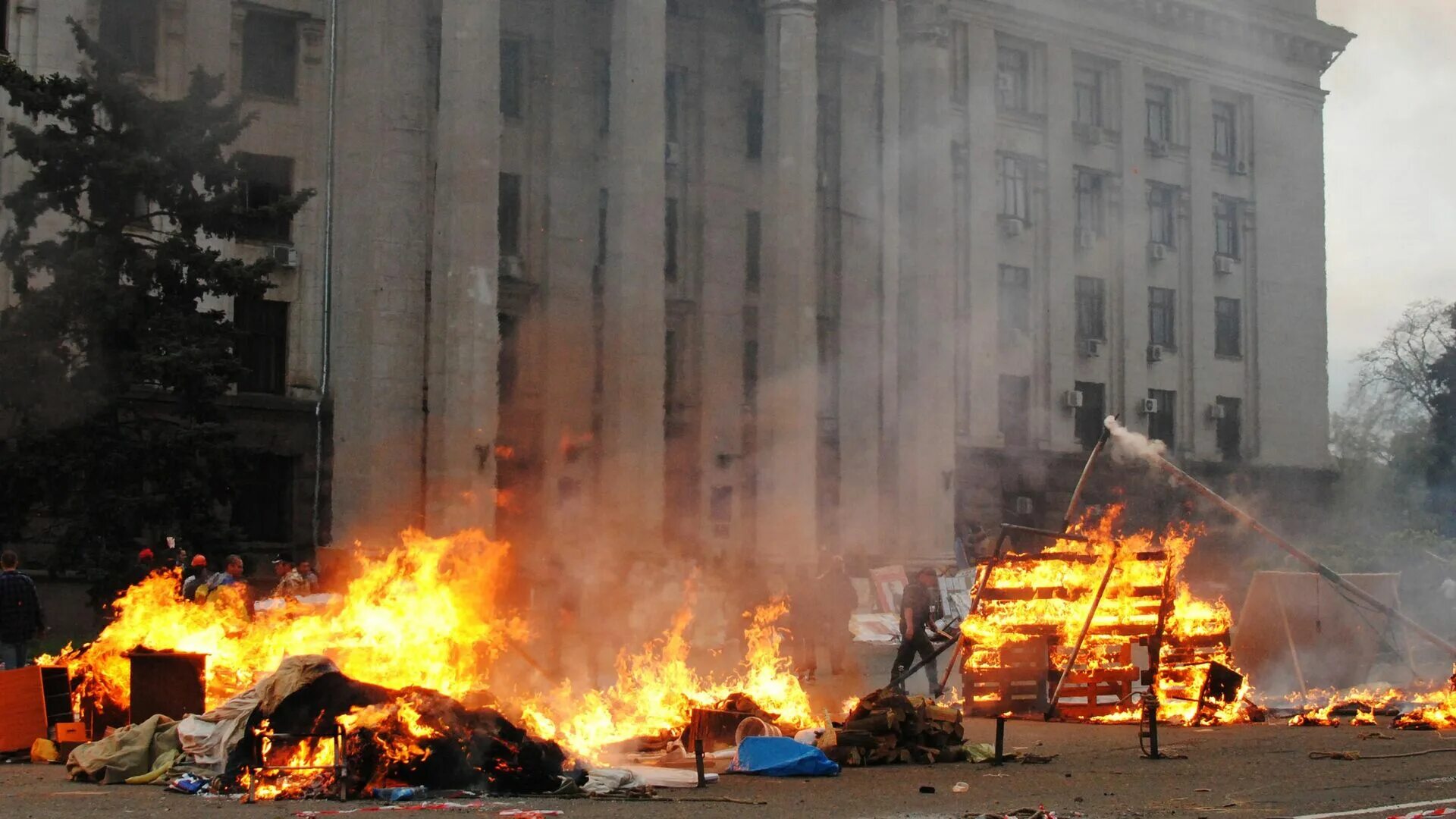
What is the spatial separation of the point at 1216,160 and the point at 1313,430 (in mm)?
9255

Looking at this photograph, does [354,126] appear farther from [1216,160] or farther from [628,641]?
[1216,160]

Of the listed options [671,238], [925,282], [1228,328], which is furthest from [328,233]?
[1228,328]

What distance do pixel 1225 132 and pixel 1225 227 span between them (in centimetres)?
281

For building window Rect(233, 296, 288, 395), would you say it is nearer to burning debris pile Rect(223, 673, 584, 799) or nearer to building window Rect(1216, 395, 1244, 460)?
burning debris pile Rect(223, 673, 584, 799)

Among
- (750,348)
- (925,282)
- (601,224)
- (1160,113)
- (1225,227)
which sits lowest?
(750,348)

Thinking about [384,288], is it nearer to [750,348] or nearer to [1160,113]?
[750,348]

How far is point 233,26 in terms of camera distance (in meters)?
33.2

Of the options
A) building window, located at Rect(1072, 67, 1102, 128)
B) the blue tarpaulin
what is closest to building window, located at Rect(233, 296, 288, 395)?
the blue tarpaulin

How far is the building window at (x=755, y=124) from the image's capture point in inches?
1531

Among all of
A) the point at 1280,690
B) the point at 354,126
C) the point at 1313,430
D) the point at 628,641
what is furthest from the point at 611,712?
the point at 1313,430

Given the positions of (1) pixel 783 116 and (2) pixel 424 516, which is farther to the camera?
(1) pixel 783 116

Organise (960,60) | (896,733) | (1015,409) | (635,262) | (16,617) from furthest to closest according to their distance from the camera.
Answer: (1015,409), (960,60), (635,262), (16,617), (896,733)

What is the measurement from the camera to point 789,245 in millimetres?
35594

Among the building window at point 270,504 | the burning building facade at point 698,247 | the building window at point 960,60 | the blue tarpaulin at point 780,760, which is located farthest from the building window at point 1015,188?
the blue tarpaulin at point 780,760
